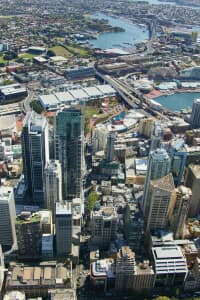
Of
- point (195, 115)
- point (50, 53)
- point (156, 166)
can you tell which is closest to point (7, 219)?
point (156, 166)

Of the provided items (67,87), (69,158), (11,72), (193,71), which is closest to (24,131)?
(69,158)

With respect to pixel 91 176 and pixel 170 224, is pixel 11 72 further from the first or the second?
pixel 170 224

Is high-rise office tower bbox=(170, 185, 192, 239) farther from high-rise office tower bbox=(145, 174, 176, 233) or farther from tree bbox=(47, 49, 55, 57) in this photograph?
tree bbox=(47, 49, 55, 57)

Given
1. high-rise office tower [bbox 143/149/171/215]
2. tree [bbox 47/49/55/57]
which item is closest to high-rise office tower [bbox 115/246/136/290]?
high-rise office tower [bbox 143/149/171/215]

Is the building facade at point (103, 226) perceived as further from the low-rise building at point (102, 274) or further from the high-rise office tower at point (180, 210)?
the high-rise office tower at point (180, 210)

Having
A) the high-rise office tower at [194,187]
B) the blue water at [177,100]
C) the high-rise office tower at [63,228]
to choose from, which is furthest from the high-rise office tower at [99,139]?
the blue water at [177,100]

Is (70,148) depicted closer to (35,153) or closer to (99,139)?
(35,153)
